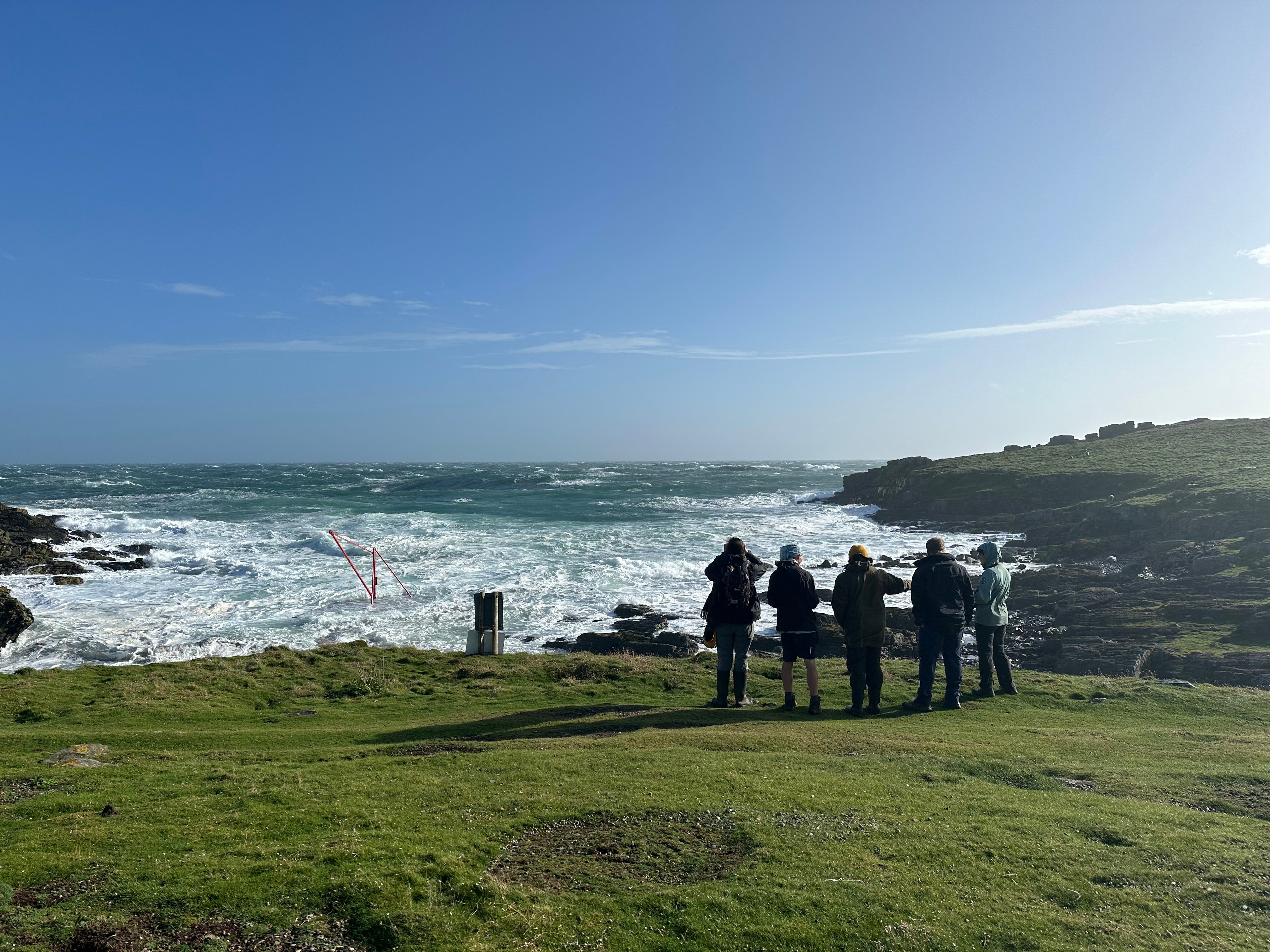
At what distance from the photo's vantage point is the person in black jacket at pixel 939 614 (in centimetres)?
1035

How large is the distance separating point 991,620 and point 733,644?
13.5 feet

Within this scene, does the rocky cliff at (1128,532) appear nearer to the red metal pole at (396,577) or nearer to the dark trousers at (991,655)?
the dark trousers at (991,655)

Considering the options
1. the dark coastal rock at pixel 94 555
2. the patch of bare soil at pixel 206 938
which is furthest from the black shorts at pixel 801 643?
the dark coastal rock at pixel 94 555

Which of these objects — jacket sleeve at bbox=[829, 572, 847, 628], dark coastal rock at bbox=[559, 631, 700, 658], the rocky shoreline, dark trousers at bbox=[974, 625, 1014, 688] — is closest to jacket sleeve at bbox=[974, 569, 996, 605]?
dark trousers at bbox=[974, 625, 1014, 688]

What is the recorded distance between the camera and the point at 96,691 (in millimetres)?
12469

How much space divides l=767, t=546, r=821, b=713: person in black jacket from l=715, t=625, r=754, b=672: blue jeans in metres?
0.57

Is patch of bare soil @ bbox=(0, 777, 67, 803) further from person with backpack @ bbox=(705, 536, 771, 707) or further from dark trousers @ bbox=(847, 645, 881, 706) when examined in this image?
dark trousers @ bbox=(847, 645, 881, 706)

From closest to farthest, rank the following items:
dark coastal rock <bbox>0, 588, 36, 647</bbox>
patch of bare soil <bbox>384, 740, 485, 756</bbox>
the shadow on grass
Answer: patch of bare soil <bbox>384, 740, 485, 756</bbox>, the shadow on grass, dark coastal rock <bbox>0, 588, 36, 647</bbox>

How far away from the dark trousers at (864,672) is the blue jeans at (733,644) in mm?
1495

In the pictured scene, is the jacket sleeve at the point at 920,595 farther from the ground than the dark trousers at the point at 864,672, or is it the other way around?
the jacket sleeve at the point at 920,595

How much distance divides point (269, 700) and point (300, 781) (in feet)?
21.3

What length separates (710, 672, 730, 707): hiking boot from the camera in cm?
1109

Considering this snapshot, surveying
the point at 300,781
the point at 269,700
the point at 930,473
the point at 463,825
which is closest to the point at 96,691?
the point at 269,700

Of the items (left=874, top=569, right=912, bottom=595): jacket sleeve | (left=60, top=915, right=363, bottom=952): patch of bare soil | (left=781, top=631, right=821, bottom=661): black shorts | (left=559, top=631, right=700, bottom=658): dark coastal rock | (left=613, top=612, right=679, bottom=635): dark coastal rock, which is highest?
(left=874, top=569, right=912, bottom=595): jacket sleeve
